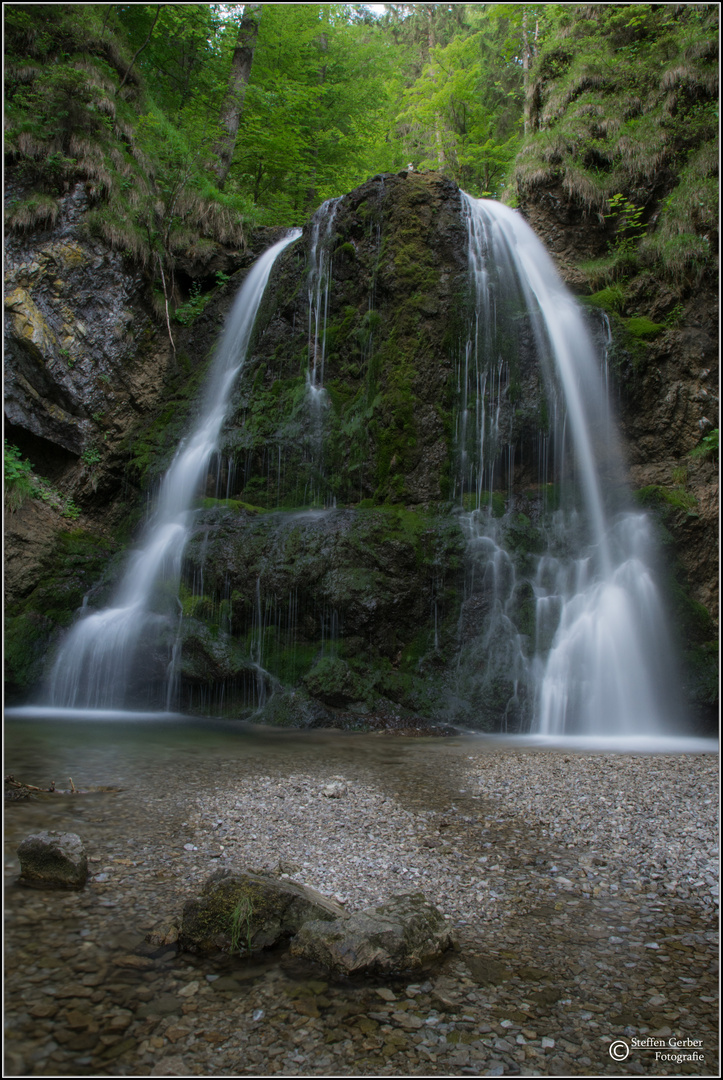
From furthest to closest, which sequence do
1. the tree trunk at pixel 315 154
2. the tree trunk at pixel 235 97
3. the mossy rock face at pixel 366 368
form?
the tree trunk at pixel 315 154 < the tree trunk at pixel 235 97 < the mossy rock face at pixel 366 368

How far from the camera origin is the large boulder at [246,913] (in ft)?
8.89

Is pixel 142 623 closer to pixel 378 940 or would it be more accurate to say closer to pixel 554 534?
pixel 554 534

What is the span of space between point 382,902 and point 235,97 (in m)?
19.1

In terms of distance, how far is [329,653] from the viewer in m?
8.73

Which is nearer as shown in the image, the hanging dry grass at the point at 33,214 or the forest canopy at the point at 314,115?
the hanging dry grass at the point at 33,214

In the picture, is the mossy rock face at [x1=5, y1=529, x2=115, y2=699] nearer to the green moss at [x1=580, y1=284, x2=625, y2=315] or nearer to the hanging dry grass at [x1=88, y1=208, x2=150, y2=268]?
the hanging dry grass at [x1=88, y1=208, x2=150, y2=268]

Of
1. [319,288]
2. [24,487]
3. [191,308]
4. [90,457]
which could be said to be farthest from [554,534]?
[191,308]

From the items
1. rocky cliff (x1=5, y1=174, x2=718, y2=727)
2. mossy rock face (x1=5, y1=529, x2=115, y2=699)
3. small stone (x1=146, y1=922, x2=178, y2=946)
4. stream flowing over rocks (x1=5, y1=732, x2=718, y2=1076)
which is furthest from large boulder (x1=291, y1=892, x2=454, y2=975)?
mossy rock face (x1=5, y1=529, x2=115, y2=699)

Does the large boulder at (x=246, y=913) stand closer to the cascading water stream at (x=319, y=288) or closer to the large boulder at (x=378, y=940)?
the large boulder at (x=378, y=940)

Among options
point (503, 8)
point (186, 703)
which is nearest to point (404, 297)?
point (186, 703)

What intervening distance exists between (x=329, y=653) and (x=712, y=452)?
7023 millimetres

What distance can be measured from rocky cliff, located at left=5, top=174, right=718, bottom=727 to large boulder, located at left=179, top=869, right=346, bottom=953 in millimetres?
5229

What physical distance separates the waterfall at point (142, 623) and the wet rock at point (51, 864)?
19.0ft

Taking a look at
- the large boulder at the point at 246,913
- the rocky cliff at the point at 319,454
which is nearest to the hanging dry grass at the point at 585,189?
the rocky cliff at the point at 319,454
